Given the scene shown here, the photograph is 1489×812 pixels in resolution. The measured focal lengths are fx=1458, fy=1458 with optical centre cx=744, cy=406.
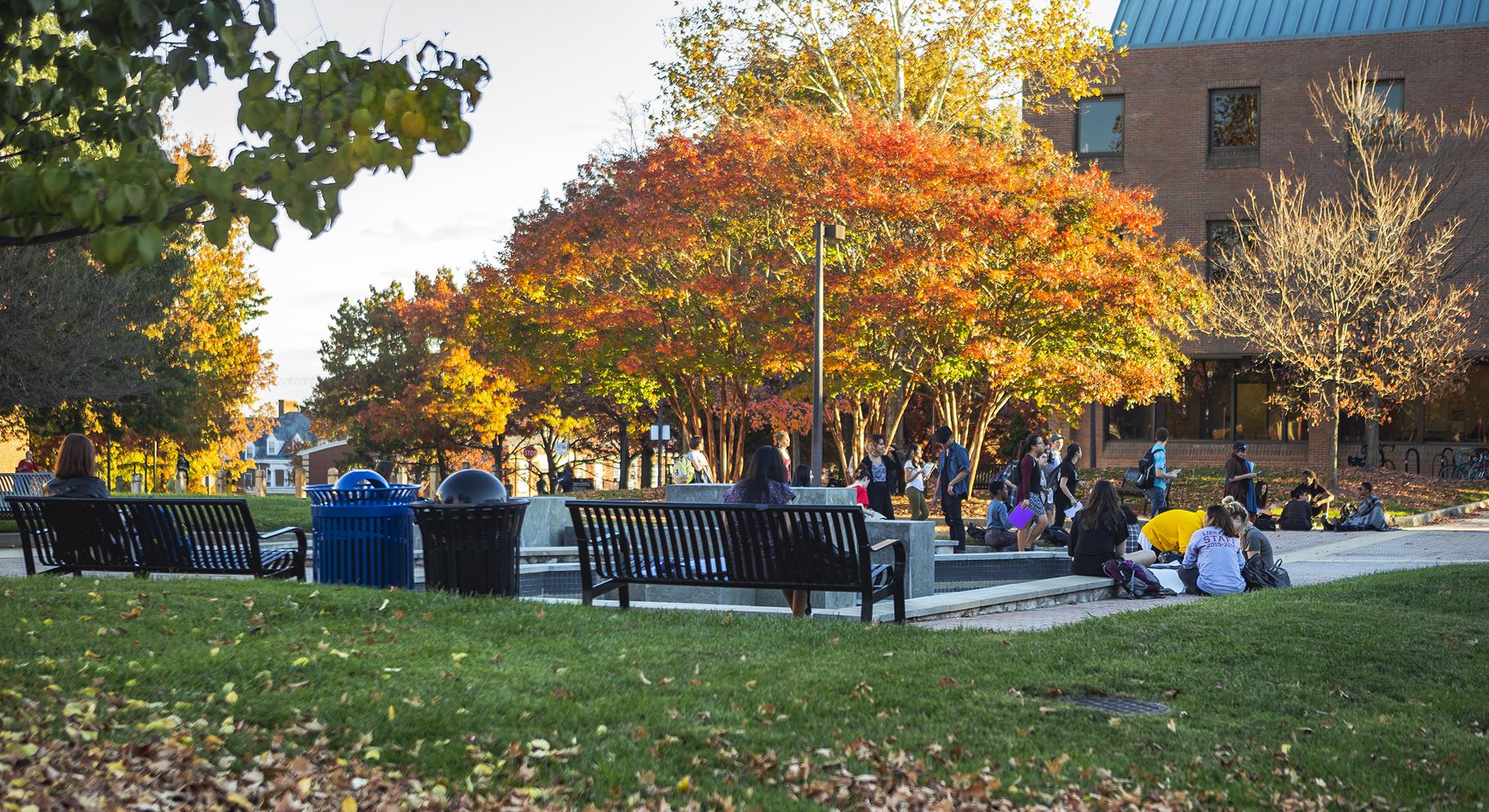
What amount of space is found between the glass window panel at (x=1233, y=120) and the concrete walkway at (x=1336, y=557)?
16090mm

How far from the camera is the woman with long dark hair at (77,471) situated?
1155 cm

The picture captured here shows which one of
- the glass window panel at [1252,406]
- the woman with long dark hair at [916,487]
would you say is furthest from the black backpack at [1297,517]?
the glass window panel at [1252,406]

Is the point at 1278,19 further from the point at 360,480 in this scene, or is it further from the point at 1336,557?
the point at 360,480

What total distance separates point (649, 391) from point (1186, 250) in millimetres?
12159

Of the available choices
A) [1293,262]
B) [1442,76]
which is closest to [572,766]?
[1293,262]

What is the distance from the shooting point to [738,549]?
31.6 ft

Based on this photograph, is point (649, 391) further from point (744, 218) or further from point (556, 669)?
point (556, 669)

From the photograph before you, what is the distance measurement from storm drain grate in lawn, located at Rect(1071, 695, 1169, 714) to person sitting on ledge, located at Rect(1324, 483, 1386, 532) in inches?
755

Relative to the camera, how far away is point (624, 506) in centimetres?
989

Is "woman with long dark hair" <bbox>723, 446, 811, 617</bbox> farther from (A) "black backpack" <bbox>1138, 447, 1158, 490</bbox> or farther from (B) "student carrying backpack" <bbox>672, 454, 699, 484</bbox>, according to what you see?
(A) "black backpack" <bbox>1138, 447, 1158, 490</bbox>

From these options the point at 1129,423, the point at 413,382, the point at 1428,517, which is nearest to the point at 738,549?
the point at 1428,517

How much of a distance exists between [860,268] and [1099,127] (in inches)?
687

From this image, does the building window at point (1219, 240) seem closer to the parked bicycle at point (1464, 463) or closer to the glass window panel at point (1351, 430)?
the glass window panel at point (1351, 430)

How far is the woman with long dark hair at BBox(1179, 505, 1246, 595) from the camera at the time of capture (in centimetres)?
1312
